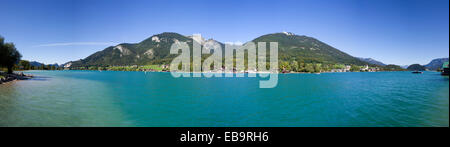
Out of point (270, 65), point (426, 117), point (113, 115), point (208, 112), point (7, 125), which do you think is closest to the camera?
point (7, 125)

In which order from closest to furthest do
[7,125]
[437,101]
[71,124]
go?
[7,125] → [71,124] → [437,101]

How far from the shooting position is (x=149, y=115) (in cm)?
1069

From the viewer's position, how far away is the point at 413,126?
8742 mm

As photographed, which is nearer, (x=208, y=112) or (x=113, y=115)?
(x=113, y=115)

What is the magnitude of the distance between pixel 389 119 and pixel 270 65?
97806 millimetres

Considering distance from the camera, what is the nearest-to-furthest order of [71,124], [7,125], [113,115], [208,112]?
1. [7,125]
2. [71,124]
3. [113,115]
4. [208,112]

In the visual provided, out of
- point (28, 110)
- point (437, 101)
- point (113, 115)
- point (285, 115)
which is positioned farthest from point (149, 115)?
point (437, 101)

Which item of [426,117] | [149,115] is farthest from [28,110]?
[426,117]
